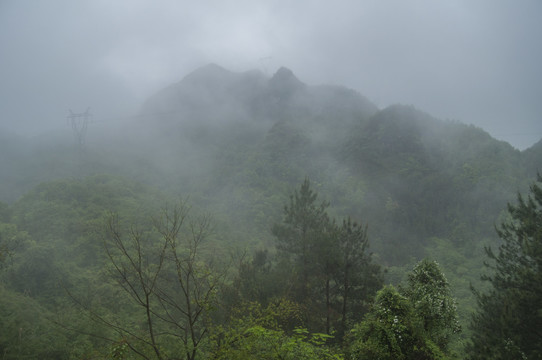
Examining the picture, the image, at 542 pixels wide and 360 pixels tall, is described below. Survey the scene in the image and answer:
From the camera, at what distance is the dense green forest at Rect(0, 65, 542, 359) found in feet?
24.6

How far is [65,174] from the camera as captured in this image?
54438mm

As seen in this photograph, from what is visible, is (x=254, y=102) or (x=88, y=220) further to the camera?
(x=254, y=102)

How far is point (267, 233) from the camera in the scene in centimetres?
4162

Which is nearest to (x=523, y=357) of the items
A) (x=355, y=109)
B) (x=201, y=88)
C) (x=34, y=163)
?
(x=34, y=163)

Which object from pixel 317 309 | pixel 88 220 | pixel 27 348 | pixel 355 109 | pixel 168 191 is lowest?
pixel 27 348

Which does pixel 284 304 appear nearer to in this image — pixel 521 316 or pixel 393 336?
pixel 393 336

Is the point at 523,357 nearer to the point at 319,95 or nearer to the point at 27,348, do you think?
the point at 27,348

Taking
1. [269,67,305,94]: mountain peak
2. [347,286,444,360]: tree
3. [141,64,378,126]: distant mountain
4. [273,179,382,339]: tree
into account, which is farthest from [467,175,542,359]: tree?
[269,67,305,94]: mountain peak

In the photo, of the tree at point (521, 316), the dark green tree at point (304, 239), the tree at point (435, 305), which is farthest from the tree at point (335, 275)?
the tree at point (521, 316)

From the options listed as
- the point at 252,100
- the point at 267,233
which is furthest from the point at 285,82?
the point at 267,233

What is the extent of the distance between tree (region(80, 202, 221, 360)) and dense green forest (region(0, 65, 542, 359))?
15cm

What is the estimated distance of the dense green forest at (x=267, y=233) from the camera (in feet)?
24.6

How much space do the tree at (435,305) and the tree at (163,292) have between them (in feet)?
21.2

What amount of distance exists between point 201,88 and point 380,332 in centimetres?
10964
